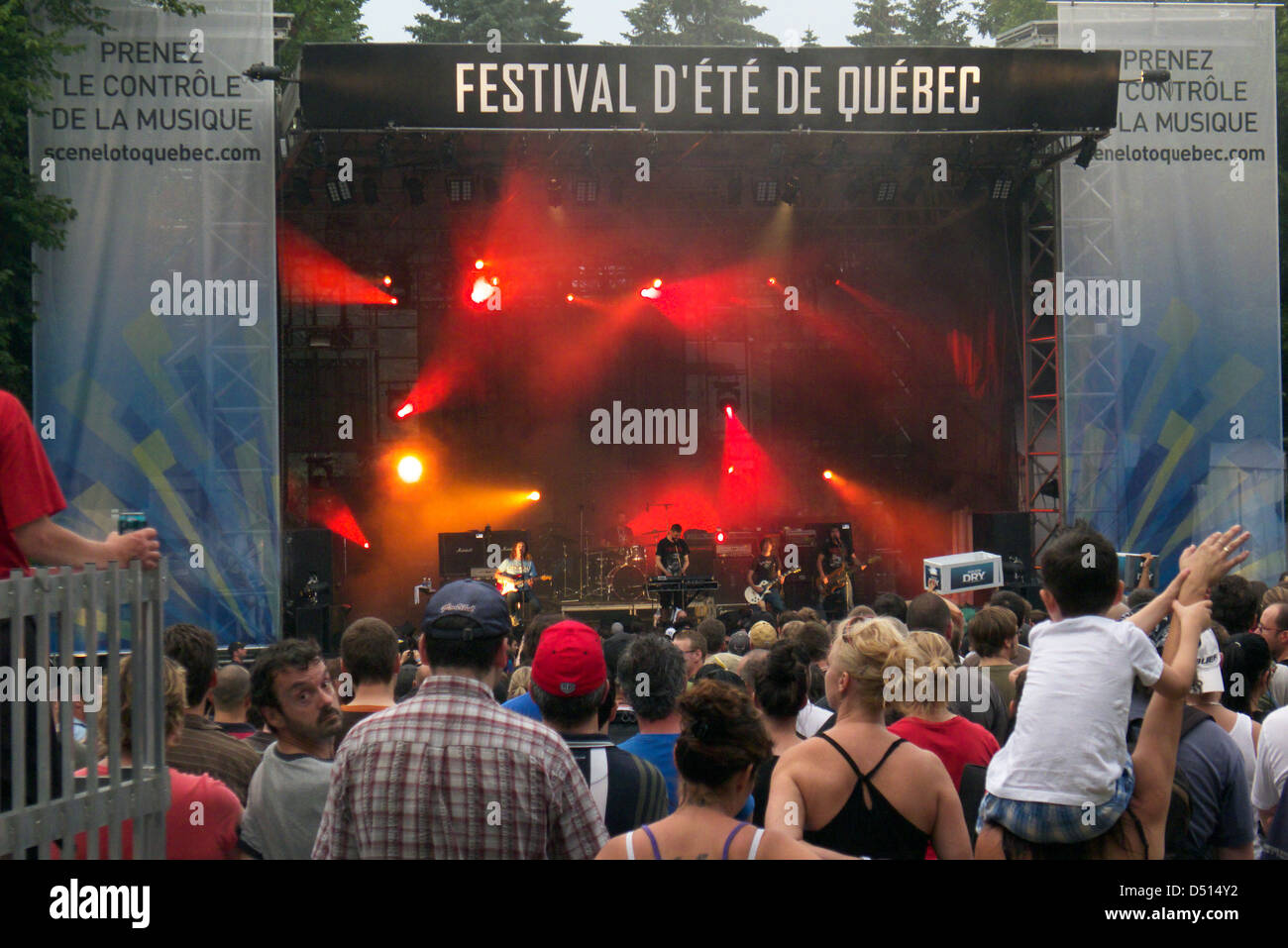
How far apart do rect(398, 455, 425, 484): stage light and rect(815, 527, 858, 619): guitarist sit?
270 inches

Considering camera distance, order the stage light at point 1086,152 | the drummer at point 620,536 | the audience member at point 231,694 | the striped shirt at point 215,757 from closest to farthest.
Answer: the striped shirt at point 215,757 < the audience member at point 231,694 < the stage light at point 1086,152 < the drummer at point 620,536

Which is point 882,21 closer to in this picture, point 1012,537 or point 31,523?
point 1012,537

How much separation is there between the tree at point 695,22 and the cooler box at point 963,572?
33.7 meters

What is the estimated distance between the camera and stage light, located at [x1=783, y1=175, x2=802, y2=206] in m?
15.0

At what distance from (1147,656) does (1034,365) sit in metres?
14.9

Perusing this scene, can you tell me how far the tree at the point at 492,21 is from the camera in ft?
106

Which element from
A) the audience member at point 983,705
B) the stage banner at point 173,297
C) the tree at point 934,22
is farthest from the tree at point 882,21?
the audience member at point 983,705

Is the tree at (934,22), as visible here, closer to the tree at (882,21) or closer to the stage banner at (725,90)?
the tree at (882,21)

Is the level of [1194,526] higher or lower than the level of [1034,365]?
lower

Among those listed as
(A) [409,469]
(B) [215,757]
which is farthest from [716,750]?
(A) [409,469]

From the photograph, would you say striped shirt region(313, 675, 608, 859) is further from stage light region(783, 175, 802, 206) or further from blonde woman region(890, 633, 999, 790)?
stage light region(783, 175, 802, 206)
